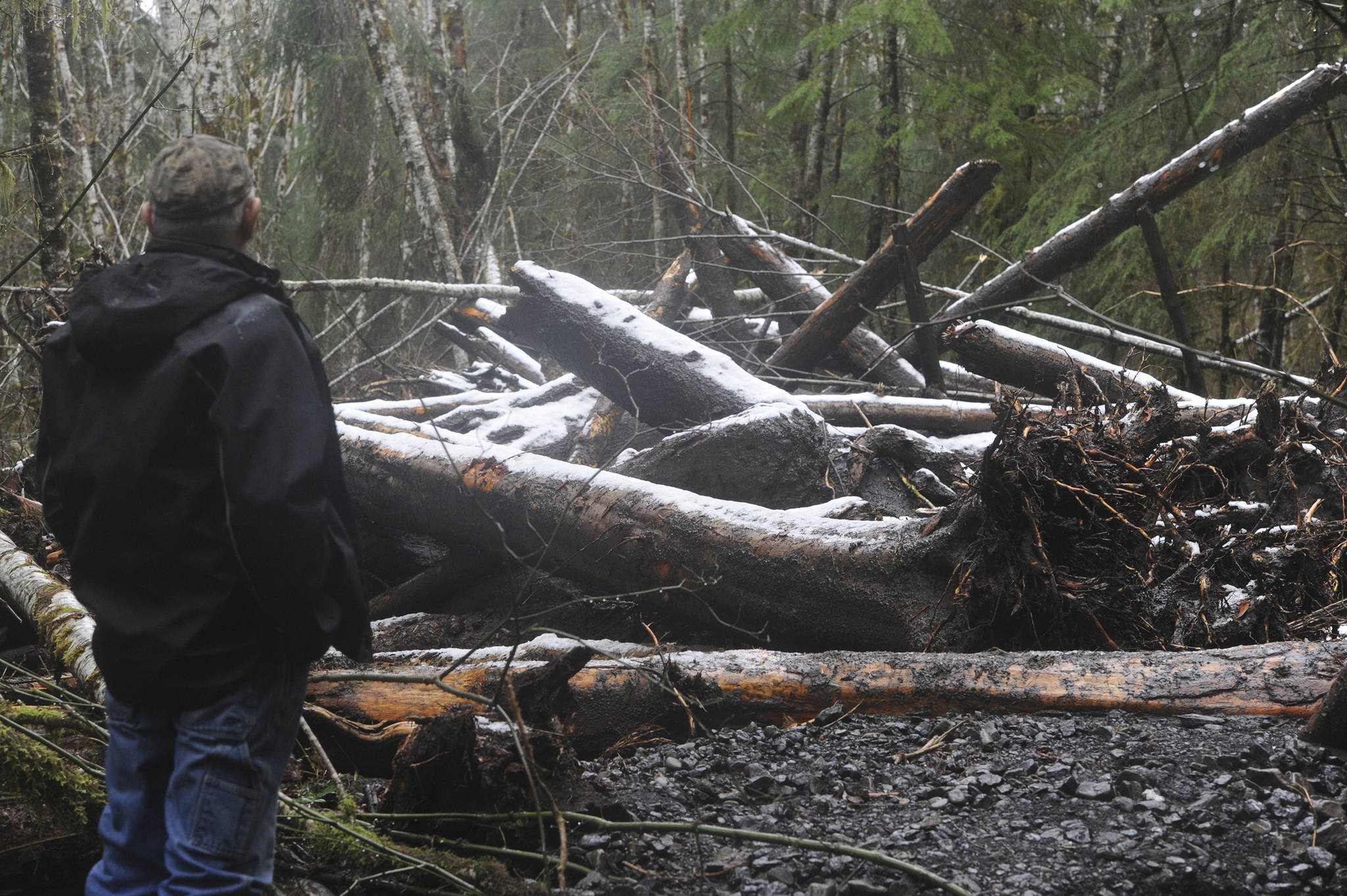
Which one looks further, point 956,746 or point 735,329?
point 735,329

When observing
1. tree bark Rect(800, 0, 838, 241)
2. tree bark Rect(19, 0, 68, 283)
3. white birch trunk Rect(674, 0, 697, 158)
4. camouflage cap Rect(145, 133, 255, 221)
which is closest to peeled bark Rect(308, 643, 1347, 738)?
camouflage cap Rect(145, 133, 255, 221)

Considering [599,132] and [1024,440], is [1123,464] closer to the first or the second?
[1024,440]

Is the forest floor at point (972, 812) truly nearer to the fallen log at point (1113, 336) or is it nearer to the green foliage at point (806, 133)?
the fallen log at point (1113, 336)

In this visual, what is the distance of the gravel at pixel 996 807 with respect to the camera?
213 cm

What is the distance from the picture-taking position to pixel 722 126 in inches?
557

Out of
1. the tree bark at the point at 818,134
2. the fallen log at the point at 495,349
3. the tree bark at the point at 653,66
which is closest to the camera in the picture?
the fallen log at the point at 495,349

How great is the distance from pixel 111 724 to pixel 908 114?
9.91m

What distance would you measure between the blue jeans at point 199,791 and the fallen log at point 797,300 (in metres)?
6.07

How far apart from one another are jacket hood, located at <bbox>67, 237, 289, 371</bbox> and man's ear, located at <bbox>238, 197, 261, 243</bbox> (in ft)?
0.34

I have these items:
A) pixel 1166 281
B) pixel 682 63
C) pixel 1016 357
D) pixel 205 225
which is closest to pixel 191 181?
pixel 205 225

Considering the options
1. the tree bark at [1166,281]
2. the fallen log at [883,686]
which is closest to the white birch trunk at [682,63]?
the tree bark at [1166,281]

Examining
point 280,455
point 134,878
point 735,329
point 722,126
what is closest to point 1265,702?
point 280,455

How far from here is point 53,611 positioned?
380cm

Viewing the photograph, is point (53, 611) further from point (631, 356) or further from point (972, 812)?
point (972, 812)
